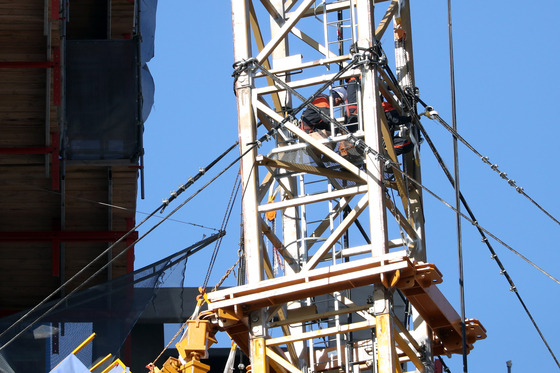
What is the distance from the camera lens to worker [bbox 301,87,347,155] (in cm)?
2377

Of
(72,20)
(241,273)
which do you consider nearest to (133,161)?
(72,20)

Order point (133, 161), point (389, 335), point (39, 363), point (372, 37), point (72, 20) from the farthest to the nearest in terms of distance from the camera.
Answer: point (72, 20)
point (133, 161)
point (39, 363)
point (372, 37)
point (389, 335)

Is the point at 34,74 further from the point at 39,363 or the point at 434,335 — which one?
the point at 434,335

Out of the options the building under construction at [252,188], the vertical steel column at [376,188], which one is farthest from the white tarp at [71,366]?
the vertical steel column at [376,188]

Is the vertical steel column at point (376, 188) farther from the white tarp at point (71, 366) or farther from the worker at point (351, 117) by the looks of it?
the white tarp at point (71, 366)

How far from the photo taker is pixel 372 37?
23.1 meters

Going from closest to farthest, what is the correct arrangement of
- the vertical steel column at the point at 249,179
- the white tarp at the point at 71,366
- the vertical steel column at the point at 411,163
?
the vertical steel column at the point at 249,179 → the vertical steel column at the point at 411,163 → the white tarp at the point at 71,366

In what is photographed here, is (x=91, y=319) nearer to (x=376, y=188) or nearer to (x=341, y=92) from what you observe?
(x=341, y=92)

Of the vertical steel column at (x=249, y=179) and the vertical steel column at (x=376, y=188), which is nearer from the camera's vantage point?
the vertical steel column at (x=376, y=188)

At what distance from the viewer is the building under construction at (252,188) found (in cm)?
2183

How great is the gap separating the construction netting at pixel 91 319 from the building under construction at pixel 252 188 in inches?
1.9

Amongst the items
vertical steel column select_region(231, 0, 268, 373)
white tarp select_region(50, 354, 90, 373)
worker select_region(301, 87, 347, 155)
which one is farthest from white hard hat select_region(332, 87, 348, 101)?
white tarp select_region(50, 354, 90, 373)

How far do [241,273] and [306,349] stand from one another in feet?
6.02

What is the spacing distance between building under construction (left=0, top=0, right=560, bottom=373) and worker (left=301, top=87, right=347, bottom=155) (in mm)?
29
